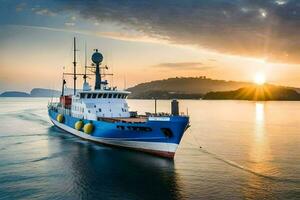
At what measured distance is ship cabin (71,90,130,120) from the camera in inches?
1865

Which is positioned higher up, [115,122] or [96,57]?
[96,57]

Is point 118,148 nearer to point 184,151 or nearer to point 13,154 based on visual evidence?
point 184,151

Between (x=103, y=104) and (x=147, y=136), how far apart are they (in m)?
12.3

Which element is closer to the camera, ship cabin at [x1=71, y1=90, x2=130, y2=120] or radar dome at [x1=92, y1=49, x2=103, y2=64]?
ship cabin at [x1=71, y1=90, x2=130, y2=120]

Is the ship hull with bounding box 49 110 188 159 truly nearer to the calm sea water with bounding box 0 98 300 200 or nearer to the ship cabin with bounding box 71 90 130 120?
the calm sea water with bounding box 0 98 300 200

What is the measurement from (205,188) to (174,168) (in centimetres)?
737

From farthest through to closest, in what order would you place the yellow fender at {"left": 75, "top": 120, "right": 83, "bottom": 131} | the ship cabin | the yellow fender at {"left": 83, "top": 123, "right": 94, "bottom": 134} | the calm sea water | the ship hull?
the yellow fender at {"left": 75, "top": 120, "right": 83, "bottom": 131} → the ship cabin → the yellow fender at {"left": 83, "top": 123, "right": 94, "bottom": 134} → the ship hull → the calm sea water

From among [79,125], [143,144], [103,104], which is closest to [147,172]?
[143,144]

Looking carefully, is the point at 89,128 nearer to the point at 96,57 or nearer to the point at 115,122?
the point at 115,122

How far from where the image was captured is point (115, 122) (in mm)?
40531

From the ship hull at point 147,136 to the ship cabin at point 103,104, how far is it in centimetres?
314

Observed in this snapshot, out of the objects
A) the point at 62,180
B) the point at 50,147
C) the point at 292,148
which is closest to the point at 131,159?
the point at 62,180

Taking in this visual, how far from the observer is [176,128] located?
1431 inches

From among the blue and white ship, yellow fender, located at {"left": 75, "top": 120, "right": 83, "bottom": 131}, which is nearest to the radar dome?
the blue and white ship
